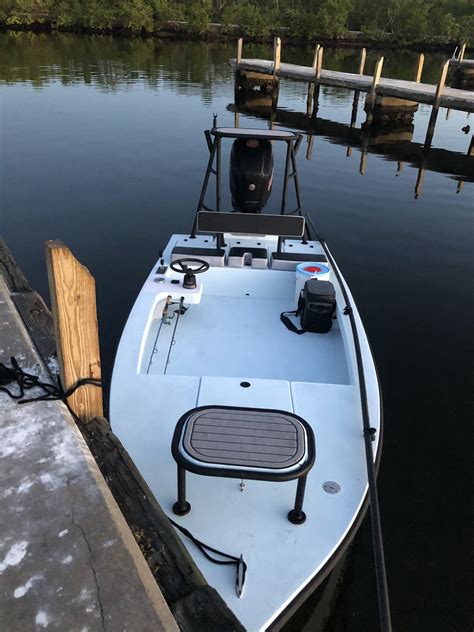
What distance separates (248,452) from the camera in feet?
9.12

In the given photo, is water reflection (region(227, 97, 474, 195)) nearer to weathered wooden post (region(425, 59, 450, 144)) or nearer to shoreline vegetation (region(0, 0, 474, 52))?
weathered wooden post (region(425, 59, 450, 144))

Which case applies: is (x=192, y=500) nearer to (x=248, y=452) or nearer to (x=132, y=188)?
(x=248, y=452)

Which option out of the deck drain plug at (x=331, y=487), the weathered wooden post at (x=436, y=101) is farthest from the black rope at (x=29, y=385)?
the weathered wooden post at (x=436, y=101)

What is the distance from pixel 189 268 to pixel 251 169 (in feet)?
6.34

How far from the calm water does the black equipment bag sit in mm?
1591

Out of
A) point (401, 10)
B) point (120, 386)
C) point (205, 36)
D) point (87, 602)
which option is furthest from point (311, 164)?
point (401, 10)

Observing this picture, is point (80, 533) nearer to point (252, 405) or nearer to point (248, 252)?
point (252, 405)

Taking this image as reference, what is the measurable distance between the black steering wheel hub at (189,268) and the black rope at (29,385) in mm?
3106

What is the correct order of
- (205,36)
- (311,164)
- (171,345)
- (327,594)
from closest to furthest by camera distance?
(327,594) < (171,345) < (311,164) < (205,36)

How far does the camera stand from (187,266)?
6.41 m

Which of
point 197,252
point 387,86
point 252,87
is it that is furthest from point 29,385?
point 252,87

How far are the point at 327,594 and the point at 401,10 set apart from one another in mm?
65079

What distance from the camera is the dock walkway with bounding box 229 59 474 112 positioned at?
18.6m

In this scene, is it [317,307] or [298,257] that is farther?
[298,257]
